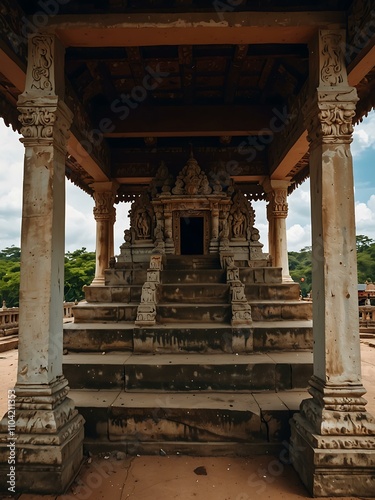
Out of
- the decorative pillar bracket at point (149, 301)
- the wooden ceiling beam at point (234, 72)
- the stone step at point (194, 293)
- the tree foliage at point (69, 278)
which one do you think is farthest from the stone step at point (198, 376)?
the tree foliage at point (69, 278)

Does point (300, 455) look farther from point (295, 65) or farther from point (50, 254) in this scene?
point (295, 65)

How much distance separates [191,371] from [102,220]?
6.27 metres

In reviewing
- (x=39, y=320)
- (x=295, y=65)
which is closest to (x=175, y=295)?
(x=39, y=320)

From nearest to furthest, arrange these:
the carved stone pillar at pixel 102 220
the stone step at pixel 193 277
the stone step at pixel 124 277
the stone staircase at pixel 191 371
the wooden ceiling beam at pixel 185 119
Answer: the stone staircase at pixel 191 371 → the wooden ceiling beam at pixel 185 119 → the stone step at pixel 193 277 → the stone step at pixel 124 277 → the carved stone pillar at pixel 102 220

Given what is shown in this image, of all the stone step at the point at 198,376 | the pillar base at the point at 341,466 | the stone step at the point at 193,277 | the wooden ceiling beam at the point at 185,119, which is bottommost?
the pillar base at the point at 341,466

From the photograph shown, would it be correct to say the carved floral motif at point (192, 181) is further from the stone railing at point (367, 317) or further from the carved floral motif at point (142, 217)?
the stone railing at point (367, 317)

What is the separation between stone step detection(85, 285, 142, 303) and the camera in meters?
6.48

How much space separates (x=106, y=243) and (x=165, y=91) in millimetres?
4986

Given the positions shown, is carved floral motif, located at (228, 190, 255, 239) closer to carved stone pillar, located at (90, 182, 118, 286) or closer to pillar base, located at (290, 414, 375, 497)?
carved stone pillar, located at (90, 182, 118, 286)

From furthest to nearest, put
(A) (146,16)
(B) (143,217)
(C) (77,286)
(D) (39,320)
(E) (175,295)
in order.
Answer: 1. (C) (77,286)
2. (B) (143,217)
3. (E) (175,295)
4. (A) (146,16)
5. (D) (39,320)

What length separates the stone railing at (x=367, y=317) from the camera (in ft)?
47.2

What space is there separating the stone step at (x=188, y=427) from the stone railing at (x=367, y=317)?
41.1ft

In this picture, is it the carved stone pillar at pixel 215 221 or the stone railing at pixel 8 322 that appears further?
the stone railing at pixel 8 322

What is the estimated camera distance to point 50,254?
338 cm
